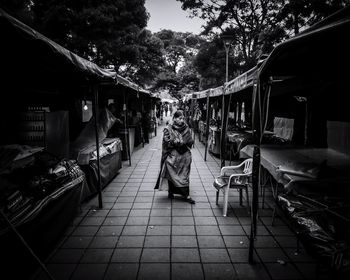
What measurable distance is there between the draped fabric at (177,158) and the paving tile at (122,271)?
8.50ft

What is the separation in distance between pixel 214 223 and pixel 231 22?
687 inches

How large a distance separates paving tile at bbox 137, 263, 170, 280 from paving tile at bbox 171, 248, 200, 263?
0.22 meters

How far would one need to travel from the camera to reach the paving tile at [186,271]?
3.34 m

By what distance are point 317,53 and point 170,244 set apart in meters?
3.57

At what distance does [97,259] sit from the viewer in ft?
12.2

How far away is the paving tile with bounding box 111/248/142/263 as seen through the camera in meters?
3.73

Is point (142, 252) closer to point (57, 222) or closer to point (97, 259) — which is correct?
point (97, 259)

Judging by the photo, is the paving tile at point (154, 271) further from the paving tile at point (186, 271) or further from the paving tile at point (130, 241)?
the paving tile at point (130, 241)

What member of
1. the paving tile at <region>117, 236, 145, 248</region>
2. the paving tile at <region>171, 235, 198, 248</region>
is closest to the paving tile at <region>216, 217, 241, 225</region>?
the paving tile at <region>171, 235, 198, 248</region>

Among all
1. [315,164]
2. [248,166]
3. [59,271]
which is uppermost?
[315,164]

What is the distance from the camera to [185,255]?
384cm

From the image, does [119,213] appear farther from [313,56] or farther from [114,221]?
[313,56]

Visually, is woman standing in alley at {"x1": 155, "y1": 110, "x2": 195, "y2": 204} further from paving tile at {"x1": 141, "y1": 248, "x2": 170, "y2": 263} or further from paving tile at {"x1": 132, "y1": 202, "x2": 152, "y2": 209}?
paving tile at {"x1": 141, "y1": 248, "x2": 170, "y2": 263}

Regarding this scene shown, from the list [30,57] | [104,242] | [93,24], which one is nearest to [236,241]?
[104,242]
